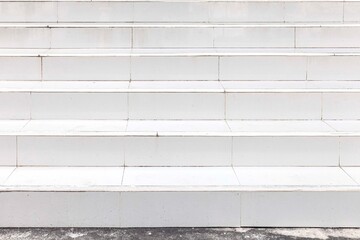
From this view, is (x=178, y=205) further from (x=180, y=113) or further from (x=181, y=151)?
(x=180, y=113)

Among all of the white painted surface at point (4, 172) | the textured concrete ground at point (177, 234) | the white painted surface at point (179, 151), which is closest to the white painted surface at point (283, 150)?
the white painted surface at point (179, 151)

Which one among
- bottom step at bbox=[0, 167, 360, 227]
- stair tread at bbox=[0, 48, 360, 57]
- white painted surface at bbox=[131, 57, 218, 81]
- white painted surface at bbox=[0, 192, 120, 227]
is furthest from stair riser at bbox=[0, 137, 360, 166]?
stair tread at bbox=[0, 48, 360, 57]

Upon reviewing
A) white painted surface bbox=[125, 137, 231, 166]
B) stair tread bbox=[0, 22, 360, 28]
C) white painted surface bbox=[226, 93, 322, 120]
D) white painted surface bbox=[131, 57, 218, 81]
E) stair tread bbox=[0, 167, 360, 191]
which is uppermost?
stair tread bbox=[0, 22, 360, 28]

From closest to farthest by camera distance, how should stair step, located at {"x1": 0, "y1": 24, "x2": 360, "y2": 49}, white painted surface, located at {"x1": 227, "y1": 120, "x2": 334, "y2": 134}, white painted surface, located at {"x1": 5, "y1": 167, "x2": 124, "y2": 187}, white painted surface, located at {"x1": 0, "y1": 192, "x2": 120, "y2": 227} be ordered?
white painted surface, located at {"x1": 0, "y1": 192, "x2": 120, "y2": 227} < white painted surface, located at {"x1": 5, "y1": 167, "x2": 124, "y2": 187} < white painted surface, located at {"x1": 227, "y1": 120, "x2": 334, "y2": 134} < stair step, located at {"x1": 0, "y1": 24, "x2": 360, "y2": 49}

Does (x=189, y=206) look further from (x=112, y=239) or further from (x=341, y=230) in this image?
(x=341, y=230)

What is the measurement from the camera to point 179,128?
4289 millimetres

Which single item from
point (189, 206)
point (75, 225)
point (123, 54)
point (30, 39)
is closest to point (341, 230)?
point (189, 206)

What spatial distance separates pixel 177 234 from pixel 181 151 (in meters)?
0.82

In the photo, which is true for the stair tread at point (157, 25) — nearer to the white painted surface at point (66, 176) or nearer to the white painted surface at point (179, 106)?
the white painted surface at point (179, 106)

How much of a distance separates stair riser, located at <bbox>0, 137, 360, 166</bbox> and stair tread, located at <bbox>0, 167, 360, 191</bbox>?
0.20 ft

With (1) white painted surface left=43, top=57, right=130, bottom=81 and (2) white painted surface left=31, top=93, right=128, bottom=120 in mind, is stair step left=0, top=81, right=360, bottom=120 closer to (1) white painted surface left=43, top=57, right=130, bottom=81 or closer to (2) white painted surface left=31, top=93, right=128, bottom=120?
(2) white painted surface left=31, top=93, right=128, bottom=120

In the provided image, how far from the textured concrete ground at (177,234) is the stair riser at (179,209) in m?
0.05

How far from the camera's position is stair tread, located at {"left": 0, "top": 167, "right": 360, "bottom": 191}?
3.63m

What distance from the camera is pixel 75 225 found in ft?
11.7
